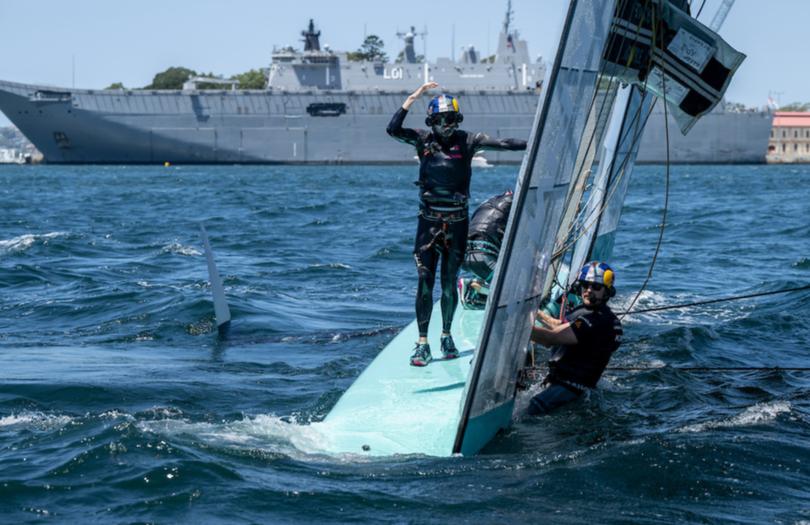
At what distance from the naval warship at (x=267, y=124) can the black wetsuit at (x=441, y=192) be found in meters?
74.5

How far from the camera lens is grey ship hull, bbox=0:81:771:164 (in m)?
84.4

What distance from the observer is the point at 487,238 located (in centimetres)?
1081

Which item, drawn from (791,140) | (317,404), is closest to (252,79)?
(791,140)

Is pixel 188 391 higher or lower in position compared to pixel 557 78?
lower

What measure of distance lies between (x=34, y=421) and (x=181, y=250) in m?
14.0

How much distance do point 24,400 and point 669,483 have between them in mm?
4899

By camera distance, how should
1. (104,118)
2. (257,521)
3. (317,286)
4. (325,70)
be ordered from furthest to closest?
(325,70), (104,118), (317,286), (257,521)

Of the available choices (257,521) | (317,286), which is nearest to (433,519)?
(257,521)

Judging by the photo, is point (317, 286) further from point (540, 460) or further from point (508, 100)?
point (508, 100)

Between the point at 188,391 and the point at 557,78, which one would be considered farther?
the point at 188,391

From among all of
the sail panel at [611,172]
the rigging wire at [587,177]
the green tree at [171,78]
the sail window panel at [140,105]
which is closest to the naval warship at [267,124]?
the sail window panel at [140,105]

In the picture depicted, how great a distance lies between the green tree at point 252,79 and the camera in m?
132

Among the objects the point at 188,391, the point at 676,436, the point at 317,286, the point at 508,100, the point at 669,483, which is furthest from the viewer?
the point at 508,100

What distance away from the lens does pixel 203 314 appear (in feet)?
42.4
